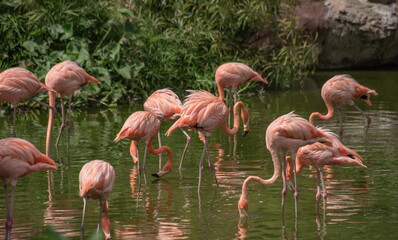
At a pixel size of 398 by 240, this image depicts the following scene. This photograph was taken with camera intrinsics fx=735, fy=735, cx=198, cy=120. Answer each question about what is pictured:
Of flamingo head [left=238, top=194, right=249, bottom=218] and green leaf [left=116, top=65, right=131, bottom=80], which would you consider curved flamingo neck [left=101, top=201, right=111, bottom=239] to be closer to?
flamingo head [left=238, top=194, right=249, bottom=218]

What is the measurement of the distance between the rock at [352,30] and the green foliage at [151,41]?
0.68 meters

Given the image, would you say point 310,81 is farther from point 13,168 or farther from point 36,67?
point 13,168

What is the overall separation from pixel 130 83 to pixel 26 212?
5.62 meters

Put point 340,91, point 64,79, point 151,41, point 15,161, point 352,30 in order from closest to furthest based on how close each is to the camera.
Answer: point 15,161 → point 64,79 → point 340,91 → point 151,41 → point 352,30

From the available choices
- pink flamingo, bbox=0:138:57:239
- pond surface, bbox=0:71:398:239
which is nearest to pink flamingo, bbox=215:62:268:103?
pond surface, bbox=0:71:398:239

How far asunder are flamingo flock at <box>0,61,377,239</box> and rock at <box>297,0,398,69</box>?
526 centimetres

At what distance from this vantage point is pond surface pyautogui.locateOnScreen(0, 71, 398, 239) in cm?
461

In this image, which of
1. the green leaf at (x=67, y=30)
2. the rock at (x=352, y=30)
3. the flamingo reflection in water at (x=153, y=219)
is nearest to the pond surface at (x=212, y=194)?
the flamingo reflection in water at (x=153, y=219)

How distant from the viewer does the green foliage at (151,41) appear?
33.8 feet

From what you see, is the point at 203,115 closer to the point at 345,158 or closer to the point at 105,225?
the point at 345,158

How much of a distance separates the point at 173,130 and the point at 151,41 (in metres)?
5.01

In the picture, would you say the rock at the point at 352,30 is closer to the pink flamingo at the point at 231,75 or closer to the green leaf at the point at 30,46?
the green leaf at the point at 30,46

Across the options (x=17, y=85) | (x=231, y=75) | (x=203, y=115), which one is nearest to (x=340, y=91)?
(x=231, y=75)

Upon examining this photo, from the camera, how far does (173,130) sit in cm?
628
